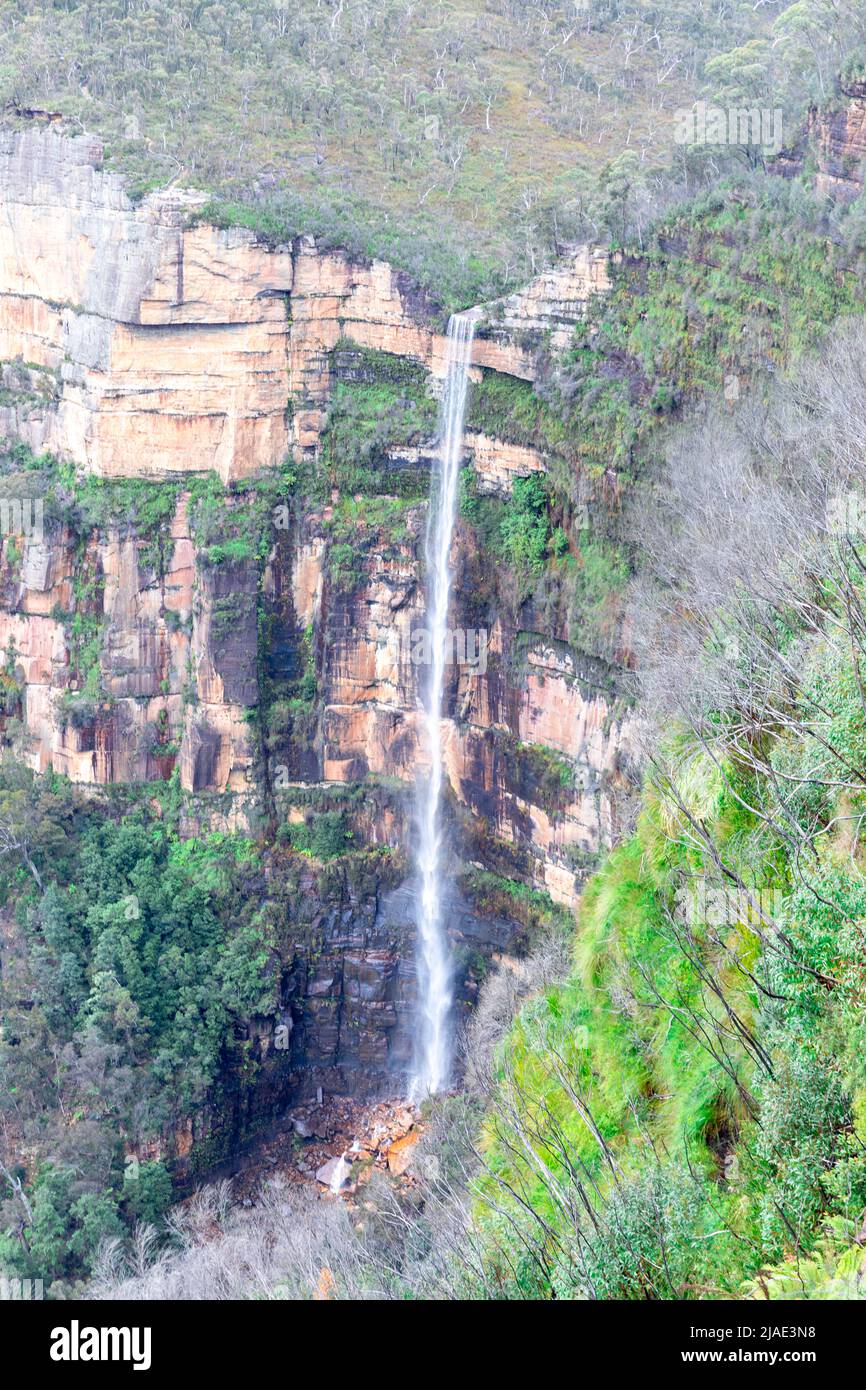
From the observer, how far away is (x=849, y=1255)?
10164 millimetres

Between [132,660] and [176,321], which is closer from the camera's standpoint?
[176,321]

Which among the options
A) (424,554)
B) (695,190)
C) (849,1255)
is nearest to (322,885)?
(424,554)

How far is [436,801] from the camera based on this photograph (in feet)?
107

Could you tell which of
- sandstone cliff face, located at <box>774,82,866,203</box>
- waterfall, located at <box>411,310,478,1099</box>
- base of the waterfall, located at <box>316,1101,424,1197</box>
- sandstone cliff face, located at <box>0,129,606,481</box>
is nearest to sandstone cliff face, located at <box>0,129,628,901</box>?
sandstone cliff face, located at <box>0,129,606,481</box>

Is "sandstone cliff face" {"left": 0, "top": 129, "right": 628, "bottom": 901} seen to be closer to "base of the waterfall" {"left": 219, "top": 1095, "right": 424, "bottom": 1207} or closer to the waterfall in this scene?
the waterfall

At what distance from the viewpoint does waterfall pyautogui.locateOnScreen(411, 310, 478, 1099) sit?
3133 centimetres

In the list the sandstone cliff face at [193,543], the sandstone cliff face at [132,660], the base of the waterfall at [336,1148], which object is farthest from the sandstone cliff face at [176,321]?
the base of the waterfall at [336,1148]

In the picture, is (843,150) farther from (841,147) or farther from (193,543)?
(193,543)

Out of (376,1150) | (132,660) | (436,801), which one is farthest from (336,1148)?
(132,660)

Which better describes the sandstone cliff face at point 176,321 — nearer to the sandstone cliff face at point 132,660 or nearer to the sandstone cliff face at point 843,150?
the sandstone cliff face at point 132,660

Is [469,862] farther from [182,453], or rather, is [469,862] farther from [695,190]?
[695,190]

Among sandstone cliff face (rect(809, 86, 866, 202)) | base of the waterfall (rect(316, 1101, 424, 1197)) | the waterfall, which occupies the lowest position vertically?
base of the waterfall (rect(316, 1101, 424, 1197))

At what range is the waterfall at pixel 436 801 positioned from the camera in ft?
103

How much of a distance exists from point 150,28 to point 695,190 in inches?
597
